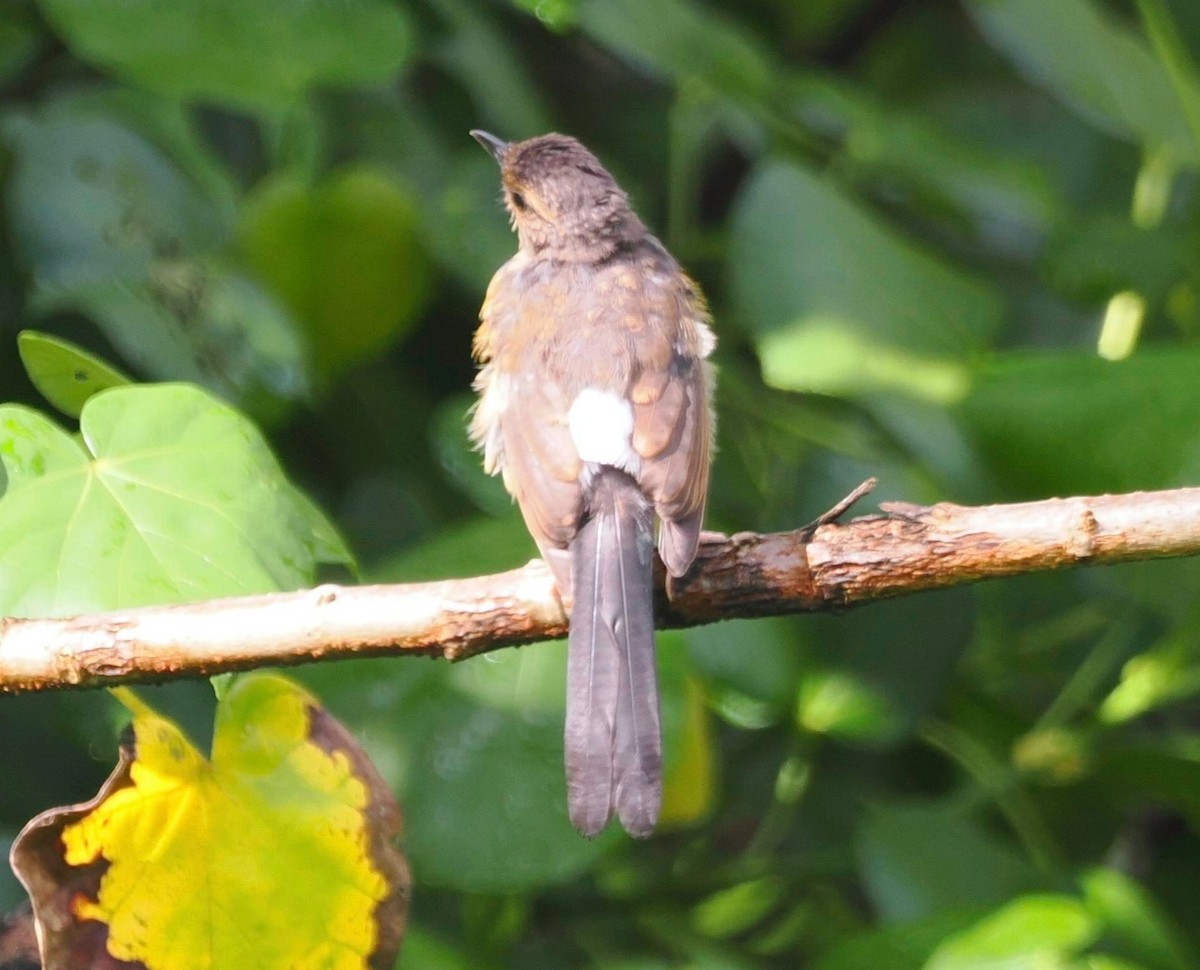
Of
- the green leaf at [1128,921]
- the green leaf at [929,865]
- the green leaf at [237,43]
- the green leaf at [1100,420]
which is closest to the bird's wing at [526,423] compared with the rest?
the green leaf at [237,43]

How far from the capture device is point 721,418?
3.49m

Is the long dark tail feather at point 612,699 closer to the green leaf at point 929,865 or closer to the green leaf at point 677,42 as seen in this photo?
the green leaf at point 929,865

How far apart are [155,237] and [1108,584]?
208 cm

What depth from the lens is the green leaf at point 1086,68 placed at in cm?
352

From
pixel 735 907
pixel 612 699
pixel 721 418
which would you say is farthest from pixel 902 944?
pixel 721 418

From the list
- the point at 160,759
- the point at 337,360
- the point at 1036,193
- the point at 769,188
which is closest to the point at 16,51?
the point at 337,360

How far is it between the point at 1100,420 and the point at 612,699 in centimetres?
117

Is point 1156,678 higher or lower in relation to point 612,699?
higher

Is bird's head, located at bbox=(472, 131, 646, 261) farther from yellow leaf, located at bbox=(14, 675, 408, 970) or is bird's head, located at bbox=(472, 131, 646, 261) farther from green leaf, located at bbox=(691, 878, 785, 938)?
yellow leaf, located at bbox=(14, 675, 408, 970)

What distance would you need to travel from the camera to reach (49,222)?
297cm

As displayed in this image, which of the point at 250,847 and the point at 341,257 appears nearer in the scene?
the point at 250,847

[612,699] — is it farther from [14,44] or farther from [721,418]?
[14,44]

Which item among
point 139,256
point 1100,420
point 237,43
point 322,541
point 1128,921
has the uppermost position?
point 237,43

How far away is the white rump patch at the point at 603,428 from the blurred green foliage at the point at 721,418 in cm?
31
